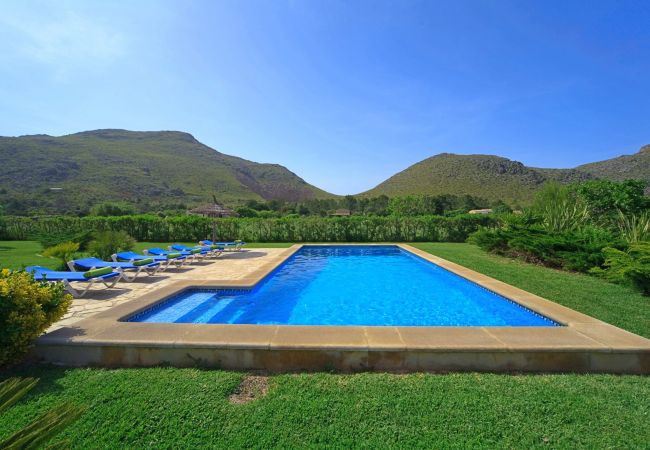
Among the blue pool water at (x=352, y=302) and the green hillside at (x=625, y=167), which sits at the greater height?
the green hillside at (x=625, y=167)

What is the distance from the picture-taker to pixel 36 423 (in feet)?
3.08

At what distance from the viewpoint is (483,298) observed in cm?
712

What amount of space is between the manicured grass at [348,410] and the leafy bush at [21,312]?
0.39 metres

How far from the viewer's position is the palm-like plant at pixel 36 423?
35.2 inches

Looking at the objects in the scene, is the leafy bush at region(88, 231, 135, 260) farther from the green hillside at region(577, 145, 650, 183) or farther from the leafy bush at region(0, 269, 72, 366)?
the green hillside at region(577, 145, 650, 183)

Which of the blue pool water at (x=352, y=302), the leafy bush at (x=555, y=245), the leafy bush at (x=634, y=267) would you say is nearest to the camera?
the blue pool water at (x=352, y=302)

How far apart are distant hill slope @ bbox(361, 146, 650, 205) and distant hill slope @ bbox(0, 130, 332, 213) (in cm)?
3075

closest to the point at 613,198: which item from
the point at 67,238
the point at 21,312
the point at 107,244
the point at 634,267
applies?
the point at 634,267

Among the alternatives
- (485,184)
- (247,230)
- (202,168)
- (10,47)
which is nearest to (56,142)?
(202,168)

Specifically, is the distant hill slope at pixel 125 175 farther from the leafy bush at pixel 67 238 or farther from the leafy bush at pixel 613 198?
the leafy bush at pixel 613 198

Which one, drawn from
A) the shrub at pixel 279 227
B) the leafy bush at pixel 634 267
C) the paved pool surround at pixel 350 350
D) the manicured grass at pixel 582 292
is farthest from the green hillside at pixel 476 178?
the paved pool surround at pixel 350 350

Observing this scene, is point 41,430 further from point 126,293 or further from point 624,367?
point 126,293

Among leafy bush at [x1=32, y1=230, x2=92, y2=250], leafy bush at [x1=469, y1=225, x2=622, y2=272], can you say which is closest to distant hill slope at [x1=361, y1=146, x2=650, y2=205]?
leafy bush at [x1=469, y1=225, x2=622, y2=272]

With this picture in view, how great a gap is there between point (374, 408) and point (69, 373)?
349 cm
